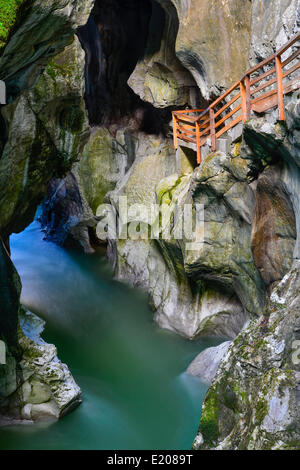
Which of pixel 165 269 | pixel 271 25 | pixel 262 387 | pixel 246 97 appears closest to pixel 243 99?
pixel 246 97

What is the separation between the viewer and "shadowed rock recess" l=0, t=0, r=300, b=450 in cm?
560

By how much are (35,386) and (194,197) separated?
6.91 metres

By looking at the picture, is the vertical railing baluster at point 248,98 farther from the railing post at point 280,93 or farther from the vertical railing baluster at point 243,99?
the railing post at point 280,93

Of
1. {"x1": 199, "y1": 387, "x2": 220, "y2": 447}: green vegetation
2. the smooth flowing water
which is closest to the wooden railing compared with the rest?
{"x1": 199, "y1": 387, "x2": 220, "y2": 447}: green vegetation

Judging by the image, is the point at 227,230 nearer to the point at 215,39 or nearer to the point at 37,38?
the point at 215,39

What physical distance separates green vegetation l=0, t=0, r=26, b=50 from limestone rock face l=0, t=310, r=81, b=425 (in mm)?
6777

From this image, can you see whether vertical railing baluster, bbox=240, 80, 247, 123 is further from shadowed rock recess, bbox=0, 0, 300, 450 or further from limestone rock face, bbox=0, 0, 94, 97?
limestone rock face, bbox=0, 0, 94, 97

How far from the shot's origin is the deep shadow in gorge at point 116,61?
19781 mm

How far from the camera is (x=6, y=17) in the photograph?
20.9 ft

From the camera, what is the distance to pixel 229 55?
41.6 ft

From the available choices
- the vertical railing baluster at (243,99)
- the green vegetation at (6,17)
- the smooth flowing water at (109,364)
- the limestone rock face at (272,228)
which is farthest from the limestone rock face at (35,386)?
the vertical railing baluster at (243,99)

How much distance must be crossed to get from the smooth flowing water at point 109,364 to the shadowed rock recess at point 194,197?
0.65 m

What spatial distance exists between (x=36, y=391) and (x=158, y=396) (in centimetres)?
364
